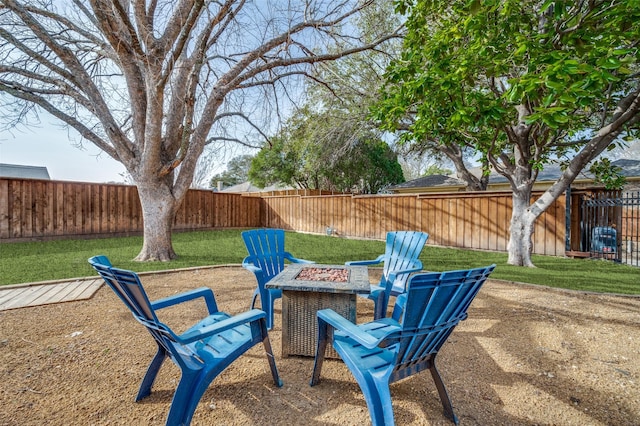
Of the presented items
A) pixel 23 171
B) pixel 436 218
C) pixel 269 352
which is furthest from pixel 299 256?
pixel 23 171

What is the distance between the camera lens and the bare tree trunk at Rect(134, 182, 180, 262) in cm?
551

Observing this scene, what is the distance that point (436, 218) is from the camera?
8.35 m

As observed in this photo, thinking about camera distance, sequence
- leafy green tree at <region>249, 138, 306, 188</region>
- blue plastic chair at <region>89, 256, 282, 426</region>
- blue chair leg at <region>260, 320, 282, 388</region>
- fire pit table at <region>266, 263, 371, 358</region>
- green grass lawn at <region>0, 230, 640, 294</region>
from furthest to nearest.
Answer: leafy green tree at <region>249, 138, 306, 188</region>, green grass lawn at <region>0, 230, 640, 294</region>, fire pit table at <region>266, 263, 371, 358</region>, blue chair leg at <region>260, 320, 282, 388</region>, blue plastic chair at <region>89, 256, 282, 426</region>

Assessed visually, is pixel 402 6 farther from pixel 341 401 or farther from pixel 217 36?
pixel 341 401

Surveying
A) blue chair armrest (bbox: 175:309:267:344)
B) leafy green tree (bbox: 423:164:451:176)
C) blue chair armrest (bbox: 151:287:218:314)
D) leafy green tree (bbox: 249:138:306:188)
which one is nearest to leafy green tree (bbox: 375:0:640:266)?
blue chair armrest (bbox: 175:309:267:344)

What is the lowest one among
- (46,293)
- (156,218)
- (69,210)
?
(46,293)

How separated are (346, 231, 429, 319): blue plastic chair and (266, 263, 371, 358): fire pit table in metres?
0.63

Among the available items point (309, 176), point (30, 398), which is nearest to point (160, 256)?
point (30, 398)

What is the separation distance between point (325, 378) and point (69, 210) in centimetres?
940

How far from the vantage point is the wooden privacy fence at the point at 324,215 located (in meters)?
7.16

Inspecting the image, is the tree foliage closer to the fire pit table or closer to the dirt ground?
the dirt ground

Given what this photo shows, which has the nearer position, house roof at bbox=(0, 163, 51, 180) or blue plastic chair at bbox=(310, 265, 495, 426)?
blue plastic chair at bbox=(310, 265, 495, 426)

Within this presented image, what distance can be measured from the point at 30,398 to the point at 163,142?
493cm

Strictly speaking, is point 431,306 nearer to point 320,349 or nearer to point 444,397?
point 444,397
